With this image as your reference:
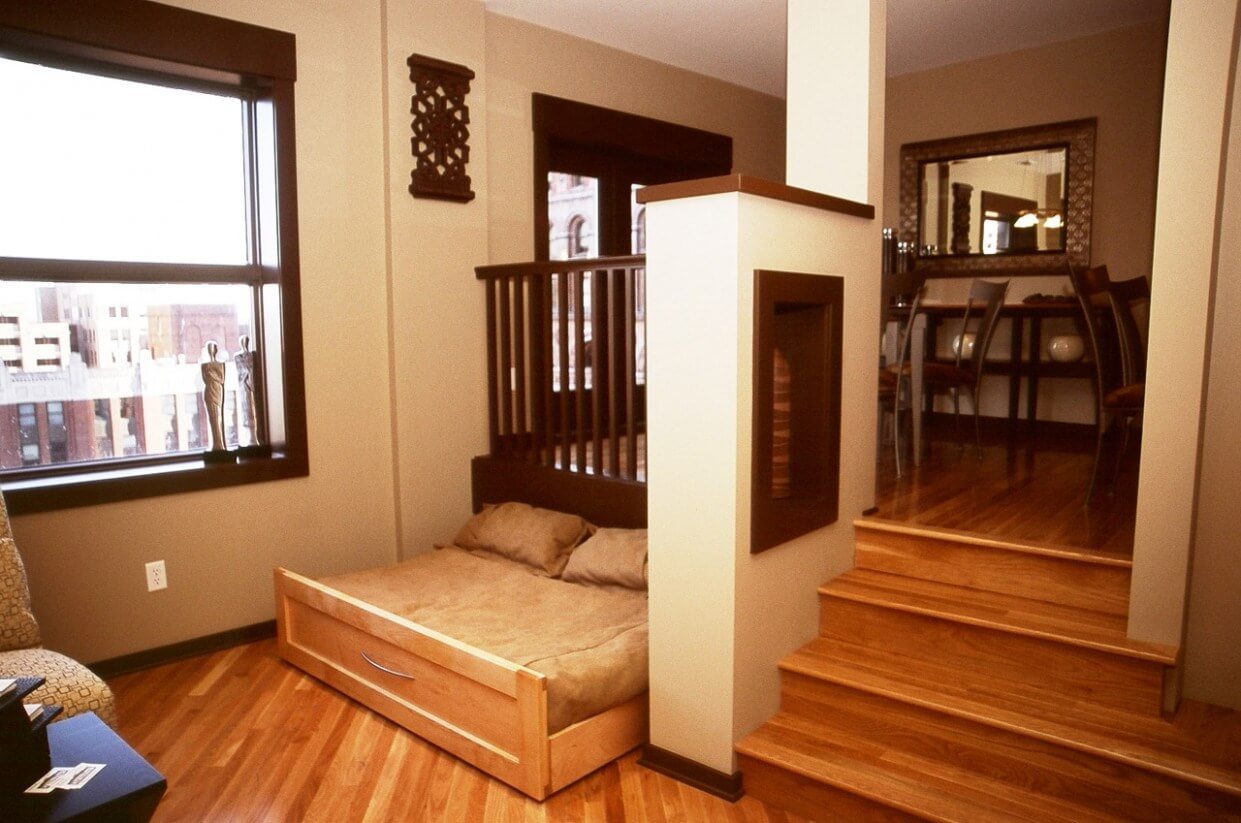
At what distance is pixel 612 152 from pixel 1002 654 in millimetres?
3542

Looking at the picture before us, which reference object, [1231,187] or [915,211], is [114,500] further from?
[915,211]

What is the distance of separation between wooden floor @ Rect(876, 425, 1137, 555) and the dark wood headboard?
3.13ft

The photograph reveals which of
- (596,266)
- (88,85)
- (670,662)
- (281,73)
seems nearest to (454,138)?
(281,73)

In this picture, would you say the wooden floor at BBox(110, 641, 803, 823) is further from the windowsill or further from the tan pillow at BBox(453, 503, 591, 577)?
the tan pillow at BBox(453, 503, 591, 577)

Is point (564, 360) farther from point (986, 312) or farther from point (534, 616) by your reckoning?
point (986, 312)

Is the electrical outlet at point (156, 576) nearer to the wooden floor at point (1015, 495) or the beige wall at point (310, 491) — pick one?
the beige wall at point (310, 491)

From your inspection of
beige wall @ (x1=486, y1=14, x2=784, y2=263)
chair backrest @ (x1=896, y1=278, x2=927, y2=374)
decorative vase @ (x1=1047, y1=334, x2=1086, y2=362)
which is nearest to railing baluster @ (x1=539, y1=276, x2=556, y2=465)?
beige wall @ (x1=486, y1=14, x2=784, y2=263)

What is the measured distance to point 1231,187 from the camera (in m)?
2.23

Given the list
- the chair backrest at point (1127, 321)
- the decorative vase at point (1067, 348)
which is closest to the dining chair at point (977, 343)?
the chair backrest at point (1127, 321)

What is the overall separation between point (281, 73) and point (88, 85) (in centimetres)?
67

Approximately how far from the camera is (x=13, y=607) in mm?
2324

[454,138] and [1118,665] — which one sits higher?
[454,138]

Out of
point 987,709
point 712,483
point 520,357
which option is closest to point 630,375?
point 520,357

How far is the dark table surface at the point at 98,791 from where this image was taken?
159cm
